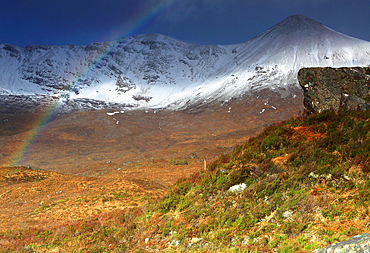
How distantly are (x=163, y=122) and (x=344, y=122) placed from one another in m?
98.1

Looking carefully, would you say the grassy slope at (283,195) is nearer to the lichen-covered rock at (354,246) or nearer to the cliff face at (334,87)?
the lichen-covered rock at (354,246)

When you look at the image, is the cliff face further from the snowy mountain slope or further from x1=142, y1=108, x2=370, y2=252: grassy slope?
the snowy mountain slope

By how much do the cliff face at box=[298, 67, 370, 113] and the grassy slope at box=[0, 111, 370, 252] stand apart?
184 centimetres

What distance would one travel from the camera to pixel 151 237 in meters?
6.44

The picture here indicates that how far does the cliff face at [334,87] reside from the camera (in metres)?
9.45

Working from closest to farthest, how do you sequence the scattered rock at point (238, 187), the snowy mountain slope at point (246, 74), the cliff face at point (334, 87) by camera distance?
the scattered rock at point (238, 187)
the cliff face at point (334, 87)
the snowy mountain slope at point (246, 74)

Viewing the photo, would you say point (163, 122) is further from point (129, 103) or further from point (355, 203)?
point (355, 203)

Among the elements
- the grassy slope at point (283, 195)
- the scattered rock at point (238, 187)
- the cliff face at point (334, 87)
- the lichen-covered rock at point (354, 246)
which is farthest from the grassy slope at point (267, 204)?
the cliff face at point (334, 87)

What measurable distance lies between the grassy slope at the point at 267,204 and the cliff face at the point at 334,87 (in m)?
1.84

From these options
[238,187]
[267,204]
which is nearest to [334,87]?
[238,187]

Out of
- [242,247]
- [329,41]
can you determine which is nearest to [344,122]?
[242,247]

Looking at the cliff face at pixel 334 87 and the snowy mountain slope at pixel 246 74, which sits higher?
the snowy mountain slope at pixel 246 74

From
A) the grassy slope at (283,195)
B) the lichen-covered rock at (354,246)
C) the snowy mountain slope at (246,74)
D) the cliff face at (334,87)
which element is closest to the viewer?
the lichen-covered rock at (354,246)

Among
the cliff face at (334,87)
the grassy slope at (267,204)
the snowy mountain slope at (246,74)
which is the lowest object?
the grassy slope at (267,204)
